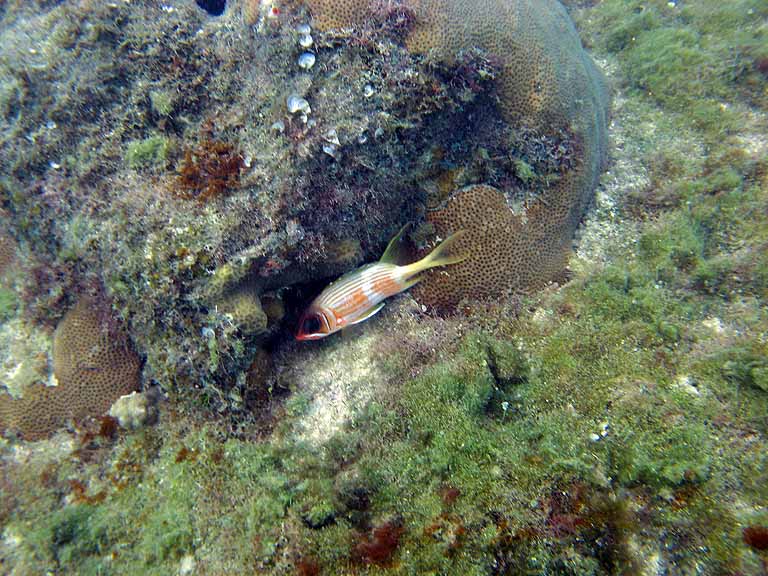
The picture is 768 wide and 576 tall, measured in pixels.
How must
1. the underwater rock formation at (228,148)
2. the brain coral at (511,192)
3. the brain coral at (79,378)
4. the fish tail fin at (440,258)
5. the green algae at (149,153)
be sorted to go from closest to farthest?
the underwater rock formation at (228,148) < the green algae at (149,153) < the brain coral at (79,378) < the fish tail fin at (440,258) < the brain coral at (511,192)

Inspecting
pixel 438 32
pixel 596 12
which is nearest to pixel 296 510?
pixel 438 32

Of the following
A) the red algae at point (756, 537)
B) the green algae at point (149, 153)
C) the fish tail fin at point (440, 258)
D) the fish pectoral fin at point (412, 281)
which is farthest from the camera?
the fish pectoral fin at point (412, 281)

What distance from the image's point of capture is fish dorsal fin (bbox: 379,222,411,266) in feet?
13.1

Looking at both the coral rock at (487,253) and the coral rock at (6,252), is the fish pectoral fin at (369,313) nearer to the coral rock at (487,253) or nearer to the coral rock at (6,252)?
the coral rock at (487,253)

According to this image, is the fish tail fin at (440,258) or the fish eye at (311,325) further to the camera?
the fish tail fin at (440,258)

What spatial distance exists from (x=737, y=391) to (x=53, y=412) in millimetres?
5898

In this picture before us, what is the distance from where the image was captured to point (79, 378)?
3723 millimetres

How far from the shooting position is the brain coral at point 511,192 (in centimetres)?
414

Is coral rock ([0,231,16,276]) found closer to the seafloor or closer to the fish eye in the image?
the seafloor

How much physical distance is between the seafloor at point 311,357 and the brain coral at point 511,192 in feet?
1.04

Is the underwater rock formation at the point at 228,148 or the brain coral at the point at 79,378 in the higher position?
the underwater rock formation at the point at 228,148

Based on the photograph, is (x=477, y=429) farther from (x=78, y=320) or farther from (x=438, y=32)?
(x=78, y=320)

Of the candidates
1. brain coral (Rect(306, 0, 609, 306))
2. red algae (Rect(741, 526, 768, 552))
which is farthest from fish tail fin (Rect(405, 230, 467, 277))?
red algae (Rect(741, 526, 768, 552))

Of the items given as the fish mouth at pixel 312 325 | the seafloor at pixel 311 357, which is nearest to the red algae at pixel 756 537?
the seafloor at pixel 311 357
